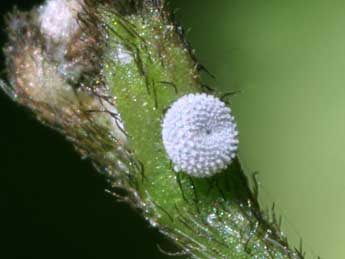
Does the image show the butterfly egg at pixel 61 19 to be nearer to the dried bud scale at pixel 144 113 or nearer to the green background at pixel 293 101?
the dried bud scale at pixel 144 113

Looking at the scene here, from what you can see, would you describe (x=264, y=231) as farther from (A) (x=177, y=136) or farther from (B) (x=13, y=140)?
(B) (x=13, y=140)

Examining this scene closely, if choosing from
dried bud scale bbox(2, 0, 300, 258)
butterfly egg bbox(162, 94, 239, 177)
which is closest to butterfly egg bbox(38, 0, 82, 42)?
dried bud scale bbox(2, 0, 300, 258)

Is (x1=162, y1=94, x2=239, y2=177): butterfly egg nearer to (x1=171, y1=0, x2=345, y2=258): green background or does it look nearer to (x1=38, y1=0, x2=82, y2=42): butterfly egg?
(x1=38, y1=0, x2=82, y2=42): butterfly egg

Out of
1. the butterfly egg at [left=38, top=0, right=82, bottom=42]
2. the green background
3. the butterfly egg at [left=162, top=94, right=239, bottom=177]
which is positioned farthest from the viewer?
the green background

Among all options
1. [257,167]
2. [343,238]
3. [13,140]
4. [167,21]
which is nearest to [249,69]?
[257,167]

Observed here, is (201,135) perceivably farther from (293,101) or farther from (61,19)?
(293,101)
